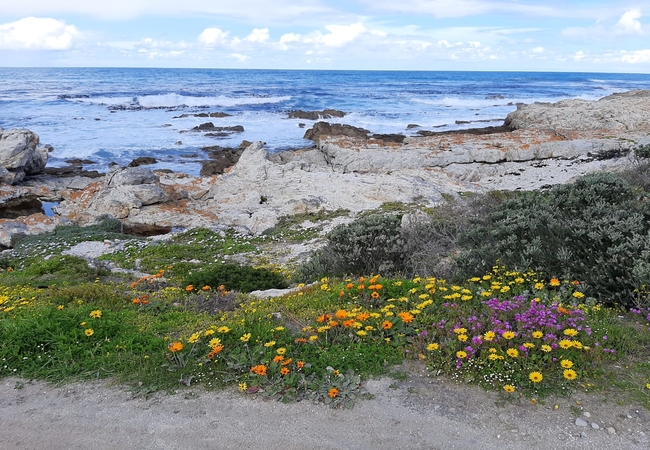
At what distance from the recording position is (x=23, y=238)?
13875 mm

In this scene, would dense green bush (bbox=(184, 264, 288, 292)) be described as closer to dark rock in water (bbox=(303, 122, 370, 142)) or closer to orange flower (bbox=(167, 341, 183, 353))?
orange flower (bbox=(167, 341, 183, 353))

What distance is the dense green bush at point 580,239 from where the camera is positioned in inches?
212

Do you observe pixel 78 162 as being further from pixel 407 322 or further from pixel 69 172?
pixel 407 322

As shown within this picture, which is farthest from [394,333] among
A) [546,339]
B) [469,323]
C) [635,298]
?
[635,298]

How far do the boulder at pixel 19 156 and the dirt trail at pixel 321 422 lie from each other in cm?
2088

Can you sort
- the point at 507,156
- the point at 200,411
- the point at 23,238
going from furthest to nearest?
the point at 507,156
the point at 23,238
the point at 200,411

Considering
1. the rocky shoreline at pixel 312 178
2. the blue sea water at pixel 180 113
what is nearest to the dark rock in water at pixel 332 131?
the blue sea water at pixel 180 113

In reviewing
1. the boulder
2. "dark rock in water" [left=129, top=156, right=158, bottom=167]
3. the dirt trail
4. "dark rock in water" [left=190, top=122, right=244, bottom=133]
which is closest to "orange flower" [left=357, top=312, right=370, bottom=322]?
the dirt trail

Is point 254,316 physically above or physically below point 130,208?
above

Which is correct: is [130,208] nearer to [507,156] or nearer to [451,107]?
[507,156]

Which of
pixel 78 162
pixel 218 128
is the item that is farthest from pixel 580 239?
pixel 218 128

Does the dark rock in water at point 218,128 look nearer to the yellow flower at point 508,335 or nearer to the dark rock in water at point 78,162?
the dark rock in water at point 78,162

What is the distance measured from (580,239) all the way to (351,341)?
3168 millimetres

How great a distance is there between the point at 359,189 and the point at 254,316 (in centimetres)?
1100
